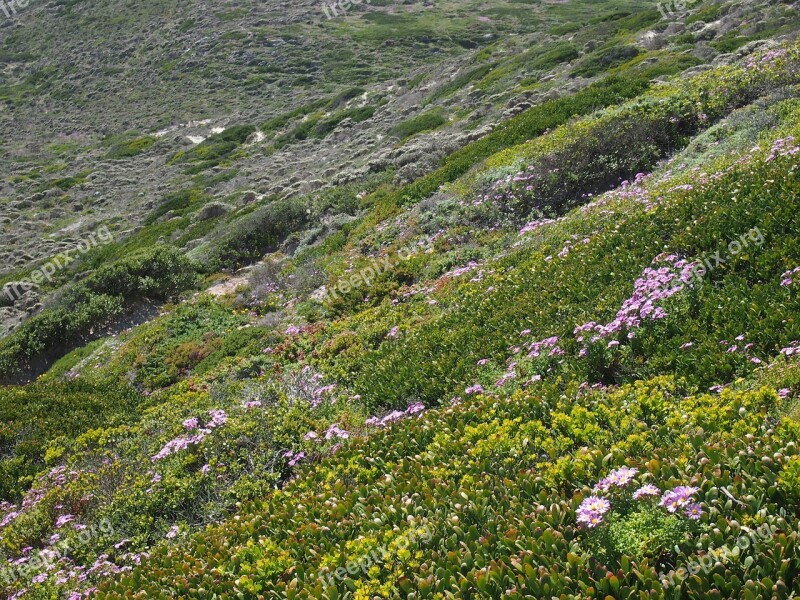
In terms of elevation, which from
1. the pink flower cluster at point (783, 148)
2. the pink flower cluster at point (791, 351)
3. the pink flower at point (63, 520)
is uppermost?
the pink flower cluster at point (783, 148)

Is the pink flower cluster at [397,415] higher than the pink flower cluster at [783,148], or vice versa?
the pink flower cluster at [783,148]

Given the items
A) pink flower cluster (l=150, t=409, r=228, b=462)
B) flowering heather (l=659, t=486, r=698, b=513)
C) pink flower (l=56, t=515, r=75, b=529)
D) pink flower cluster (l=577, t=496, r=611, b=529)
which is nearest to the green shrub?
pink flower cluster (l=150, t=409, r=228, b=462)

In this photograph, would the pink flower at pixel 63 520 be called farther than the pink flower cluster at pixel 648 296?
Yes

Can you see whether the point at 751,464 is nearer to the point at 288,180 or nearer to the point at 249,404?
the point at 249,404

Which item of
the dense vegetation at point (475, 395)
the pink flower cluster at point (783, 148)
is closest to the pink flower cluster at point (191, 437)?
the dense vegetation at point (475, 395)

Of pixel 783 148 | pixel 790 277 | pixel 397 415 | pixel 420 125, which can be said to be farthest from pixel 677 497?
pixel 420 125

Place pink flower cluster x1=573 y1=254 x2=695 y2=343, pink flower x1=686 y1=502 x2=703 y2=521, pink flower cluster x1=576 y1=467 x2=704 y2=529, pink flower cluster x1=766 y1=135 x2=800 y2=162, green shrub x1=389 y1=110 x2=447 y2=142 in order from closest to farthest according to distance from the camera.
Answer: pink flower x1=686 y1=502 x2=703 y2=521 → pink flower cluster x1=576 y1=467 x2=704 y2=529 → pink flower cluster x1=573 y1=254 x2=695 y2=343 → pink flower cluster x1=766 y1=135 x2=800 y2=162 → green shrub x1=389 y1=110 x2=447 y2=142

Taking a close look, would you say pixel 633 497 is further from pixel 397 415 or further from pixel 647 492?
pixel 397 415

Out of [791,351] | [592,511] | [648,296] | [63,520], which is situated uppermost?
[592,511]

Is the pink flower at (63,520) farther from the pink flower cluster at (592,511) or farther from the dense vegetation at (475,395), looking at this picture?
the pink flower cluster at (592,511)

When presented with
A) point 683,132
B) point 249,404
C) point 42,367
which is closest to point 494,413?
point 249,404

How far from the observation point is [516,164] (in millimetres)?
16281

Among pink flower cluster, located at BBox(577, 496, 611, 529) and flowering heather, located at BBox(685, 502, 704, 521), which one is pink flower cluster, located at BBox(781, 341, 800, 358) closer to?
flowering heather, located at BBox(685, 502, 704, 521)

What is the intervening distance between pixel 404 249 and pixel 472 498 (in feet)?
35.9
